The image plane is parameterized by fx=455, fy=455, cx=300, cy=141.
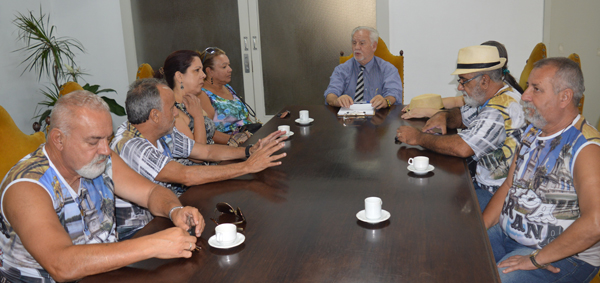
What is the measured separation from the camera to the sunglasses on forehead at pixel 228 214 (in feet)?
4.78

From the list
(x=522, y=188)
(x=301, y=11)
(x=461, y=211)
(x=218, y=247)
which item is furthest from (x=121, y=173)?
(x=301, y=11)

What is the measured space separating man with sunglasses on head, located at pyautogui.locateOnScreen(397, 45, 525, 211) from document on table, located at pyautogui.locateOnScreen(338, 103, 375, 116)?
2.63ft

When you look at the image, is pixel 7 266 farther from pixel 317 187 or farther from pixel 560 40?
pixel 560 40

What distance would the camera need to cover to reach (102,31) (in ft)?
17.4

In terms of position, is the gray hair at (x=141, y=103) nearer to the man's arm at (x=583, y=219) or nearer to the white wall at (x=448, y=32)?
the man's arm at (x=583, y=219)

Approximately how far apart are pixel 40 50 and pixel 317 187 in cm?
437

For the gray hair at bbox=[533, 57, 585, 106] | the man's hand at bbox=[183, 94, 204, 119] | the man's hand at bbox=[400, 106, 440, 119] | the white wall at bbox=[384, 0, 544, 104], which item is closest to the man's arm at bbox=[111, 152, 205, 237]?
the man's hand at bbox=[183, 94, 204, 119]

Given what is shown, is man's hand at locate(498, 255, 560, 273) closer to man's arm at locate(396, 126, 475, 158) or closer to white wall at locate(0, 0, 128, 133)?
man's arm at locate(396, 126, 475, 158)

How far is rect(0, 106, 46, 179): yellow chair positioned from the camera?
2014mm

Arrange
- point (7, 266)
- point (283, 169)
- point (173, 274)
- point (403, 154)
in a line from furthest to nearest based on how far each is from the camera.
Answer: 1. point (403, 154)
2. point (283, 169)
3. point (7, 266)
4. point (173, 274)

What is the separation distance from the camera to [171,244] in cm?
125

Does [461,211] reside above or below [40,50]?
below

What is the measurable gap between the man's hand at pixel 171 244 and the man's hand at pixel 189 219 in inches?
4.9

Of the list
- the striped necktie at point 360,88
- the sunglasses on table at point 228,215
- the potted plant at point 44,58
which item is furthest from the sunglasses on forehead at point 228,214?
the potted plant at point 44,58
